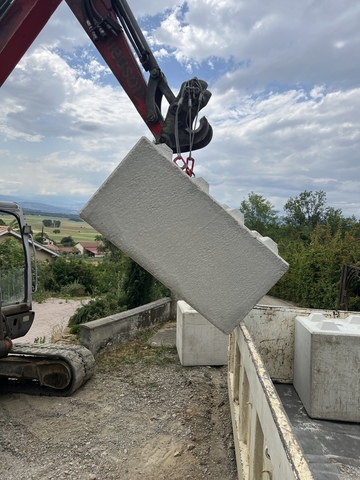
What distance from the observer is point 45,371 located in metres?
5.42

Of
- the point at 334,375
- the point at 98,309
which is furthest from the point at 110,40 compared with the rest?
the point at 98,309

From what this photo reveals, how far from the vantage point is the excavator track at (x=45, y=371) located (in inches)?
210

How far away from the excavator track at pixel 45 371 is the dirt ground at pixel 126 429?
150 millimetres

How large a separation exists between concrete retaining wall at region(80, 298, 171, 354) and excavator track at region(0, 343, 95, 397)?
92cm

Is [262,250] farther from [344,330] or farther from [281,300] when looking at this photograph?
[281,300]

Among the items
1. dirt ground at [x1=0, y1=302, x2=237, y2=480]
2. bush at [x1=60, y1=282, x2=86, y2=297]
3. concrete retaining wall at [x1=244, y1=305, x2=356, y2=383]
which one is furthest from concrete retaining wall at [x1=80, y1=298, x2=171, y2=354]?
bush at [x1=60, y1=282, x2=86, y2=297]

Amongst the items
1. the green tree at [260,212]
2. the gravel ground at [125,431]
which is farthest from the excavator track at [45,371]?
the green tree at [260,212]

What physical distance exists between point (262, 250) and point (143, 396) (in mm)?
3436

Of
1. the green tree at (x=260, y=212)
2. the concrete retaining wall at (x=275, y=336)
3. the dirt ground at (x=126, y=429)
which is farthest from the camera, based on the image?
the green tree at (x=260, y=212)

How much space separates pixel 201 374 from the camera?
5.99 m

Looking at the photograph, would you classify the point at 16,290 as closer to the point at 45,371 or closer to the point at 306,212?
the point at 45,371

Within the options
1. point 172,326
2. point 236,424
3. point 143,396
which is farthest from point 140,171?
point 172,326

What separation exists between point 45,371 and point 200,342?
7.24 ft

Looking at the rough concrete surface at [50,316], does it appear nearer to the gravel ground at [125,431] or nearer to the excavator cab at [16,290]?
the excavator cab at [16,290]
